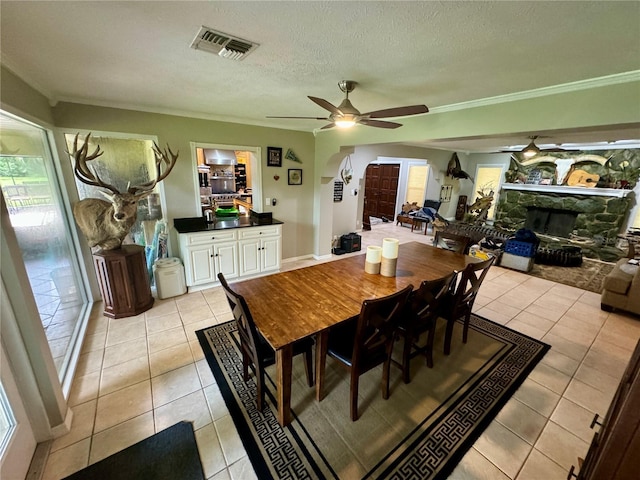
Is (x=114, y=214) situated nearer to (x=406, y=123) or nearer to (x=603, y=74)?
(x=406, y=123)

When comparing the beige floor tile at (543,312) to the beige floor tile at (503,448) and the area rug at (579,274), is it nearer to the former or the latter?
the area rug at (579,274)

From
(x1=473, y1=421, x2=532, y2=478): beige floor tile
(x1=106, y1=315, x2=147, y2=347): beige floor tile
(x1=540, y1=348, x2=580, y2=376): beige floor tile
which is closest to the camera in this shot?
(x1=473, y1=421, x2=532, y2=478): beige floor tile

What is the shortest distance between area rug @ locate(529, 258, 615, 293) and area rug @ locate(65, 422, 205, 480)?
5.61m

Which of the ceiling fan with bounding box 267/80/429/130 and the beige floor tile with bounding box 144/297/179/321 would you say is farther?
the beige floor tile with bounding box 144/297/179/321

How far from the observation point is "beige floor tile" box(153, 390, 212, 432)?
1811mm

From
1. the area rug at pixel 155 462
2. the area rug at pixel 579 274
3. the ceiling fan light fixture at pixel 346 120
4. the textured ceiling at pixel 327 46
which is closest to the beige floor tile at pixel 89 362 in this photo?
the area rug at pixel 155 462

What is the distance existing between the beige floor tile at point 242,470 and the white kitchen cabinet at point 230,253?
2.55m

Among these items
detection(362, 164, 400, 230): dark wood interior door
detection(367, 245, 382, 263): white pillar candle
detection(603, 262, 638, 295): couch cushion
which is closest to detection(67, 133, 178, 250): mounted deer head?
detection(367, 245, 382, 263): white pillar candle

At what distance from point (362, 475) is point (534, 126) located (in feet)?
9.91

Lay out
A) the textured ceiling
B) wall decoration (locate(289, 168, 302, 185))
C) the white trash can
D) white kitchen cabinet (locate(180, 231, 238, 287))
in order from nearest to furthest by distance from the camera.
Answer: the textured ceiling < the white trash can < white kitchen cabinet (locate(180, 231, 238, 287)) < wall decoration (locate(289, 168, 302, 185))

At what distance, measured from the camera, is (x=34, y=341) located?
1.55 m

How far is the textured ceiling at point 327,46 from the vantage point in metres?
1.22

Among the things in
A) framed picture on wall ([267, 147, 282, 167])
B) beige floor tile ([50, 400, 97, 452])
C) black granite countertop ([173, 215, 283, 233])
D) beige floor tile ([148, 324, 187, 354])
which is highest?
framed picture on wall ([267, 147, 282, 167])

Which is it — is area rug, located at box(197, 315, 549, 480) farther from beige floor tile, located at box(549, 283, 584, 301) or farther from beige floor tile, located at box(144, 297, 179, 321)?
beige floor tile, located at box(549, 283, 584, 301)
